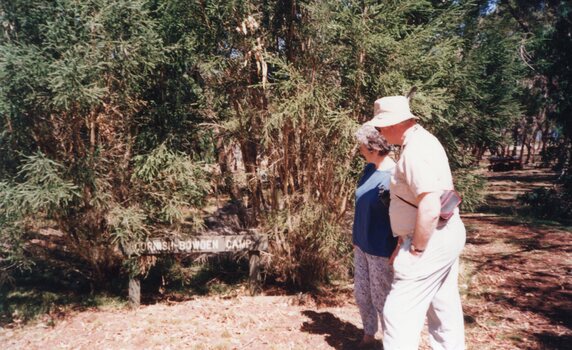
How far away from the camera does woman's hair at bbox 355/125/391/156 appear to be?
341 cm

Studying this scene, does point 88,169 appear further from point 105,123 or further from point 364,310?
point 364,310

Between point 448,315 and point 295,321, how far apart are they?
2196 mm

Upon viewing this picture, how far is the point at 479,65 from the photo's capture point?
8242 millimetres

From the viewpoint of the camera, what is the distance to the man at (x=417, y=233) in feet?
8.24

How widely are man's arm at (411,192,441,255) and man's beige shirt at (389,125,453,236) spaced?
4 cm

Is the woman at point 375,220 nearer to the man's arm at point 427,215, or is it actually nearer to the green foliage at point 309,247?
the man's arm at point 427,215

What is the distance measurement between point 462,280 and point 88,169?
556 cm

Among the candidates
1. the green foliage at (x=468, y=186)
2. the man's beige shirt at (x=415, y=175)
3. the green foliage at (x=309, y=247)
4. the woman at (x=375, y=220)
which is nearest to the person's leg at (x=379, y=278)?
the woman at (x=375, y=220)

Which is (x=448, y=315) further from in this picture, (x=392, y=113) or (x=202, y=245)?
(x=202, y=245)

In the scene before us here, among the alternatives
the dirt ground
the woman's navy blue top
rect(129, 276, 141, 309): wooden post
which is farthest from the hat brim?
rect(129, 276, 141, 309): wooden post

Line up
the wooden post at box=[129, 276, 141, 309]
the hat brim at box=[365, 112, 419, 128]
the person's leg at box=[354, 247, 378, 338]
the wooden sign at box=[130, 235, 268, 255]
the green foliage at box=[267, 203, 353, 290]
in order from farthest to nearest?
1. the wooden post at box=[129, 276, 141, 309]
2. the wooden sign at box=[130, 235, 268, 255]
3. the green foliage at box=[267, 203, 353, 290]
4. the person's leg at box=[354, 247, 378, 338]
5. the hat brim at box=[365, 112, 419, 128]

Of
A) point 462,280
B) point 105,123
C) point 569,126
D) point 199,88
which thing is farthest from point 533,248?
point 105,123

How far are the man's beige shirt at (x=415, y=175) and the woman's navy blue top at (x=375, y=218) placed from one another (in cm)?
44

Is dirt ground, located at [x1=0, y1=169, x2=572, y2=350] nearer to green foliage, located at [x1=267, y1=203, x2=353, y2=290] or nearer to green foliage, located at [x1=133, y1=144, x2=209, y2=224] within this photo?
green foliage, located at [x1=267, y1=203, x2=353, y2=290]
